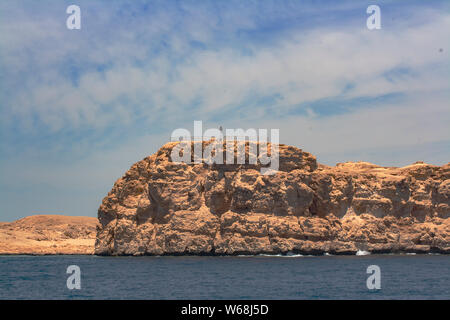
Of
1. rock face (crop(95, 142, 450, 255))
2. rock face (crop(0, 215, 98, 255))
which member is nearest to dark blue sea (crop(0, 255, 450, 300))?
rock face (crop(95, 142, 450, 255))

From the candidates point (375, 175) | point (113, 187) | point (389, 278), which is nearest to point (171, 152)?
point (113, 187)

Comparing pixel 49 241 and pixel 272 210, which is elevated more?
pixel 272 210

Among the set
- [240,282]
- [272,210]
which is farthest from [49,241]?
[240,282]

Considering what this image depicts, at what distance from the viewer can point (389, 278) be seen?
48031 mm

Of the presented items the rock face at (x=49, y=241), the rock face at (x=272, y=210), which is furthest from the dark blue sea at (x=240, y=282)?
the rock face at (x=49, y=241)

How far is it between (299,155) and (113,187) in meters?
30.2

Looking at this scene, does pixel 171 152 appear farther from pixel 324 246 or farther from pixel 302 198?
pixel 324 246

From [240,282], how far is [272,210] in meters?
35.0

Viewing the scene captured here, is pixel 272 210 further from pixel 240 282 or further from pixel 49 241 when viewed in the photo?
pixel 49 241

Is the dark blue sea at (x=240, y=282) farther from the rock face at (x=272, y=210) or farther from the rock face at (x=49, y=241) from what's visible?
the rock face at (x=49, y=241)

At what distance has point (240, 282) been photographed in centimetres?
4481

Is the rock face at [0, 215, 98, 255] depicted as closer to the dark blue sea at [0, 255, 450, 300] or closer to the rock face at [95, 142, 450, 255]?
the rock face at [95, 142, 450, 255]

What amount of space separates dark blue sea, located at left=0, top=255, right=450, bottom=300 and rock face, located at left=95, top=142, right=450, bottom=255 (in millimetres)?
15158

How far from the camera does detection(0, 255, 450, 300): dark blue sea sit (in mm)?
38219
